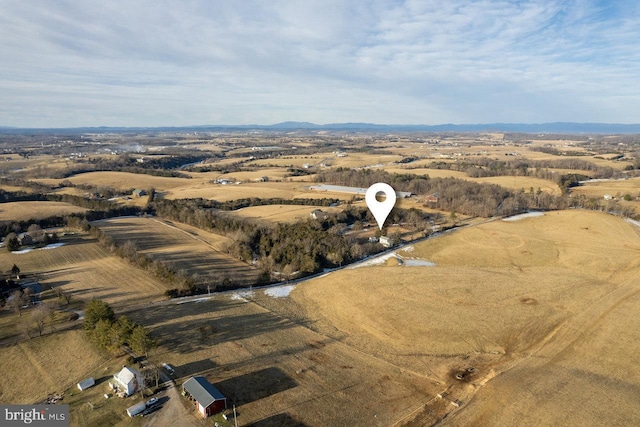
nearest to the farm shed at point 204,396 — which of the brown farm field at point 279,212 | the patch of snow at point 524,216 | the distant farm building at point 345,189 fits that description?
the brown farm field at point 279,212

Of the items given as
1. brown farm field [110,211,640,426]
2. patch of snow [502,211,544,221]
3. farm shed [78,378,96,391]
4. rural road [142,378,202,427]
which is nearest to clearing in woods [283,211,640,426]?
brown farm field [110,211,640,426]

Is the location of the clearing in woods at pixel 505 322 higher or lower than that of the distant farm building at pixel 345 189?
lower

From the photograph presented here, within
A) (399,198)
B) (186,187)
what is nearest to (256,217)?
(399,198)

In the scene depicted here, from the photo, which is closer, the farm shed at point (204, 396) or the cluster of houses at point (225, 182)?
the farm shed at point (204, 396)

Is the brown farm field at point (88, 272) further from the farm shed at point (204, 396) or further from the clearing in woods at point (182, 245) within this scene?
the farm shed at point (204, 396)

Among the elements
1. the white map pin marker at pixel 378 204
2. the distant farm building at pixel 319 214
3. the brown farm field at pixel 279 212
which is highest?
the white map pin marker at pixel 378 204

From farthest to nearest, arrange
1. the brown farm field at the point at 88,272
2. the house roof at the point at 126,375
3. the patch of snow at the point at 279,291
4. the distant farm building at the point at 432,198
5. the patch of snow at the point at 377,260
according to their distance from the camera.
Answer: the distant farm building at the point at 432,198 < the patch of snow at the point at 377,260 < the patch of snow at the point at 279,291 < the brown farm field at the point at 88,272 < the house roof at the point at 126,375

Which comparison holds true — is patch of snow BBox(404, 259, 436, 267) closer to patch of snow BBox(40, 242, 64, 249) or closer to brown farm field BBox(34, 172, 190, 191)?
patch of snow BBox(40, 242, 64, 249)
